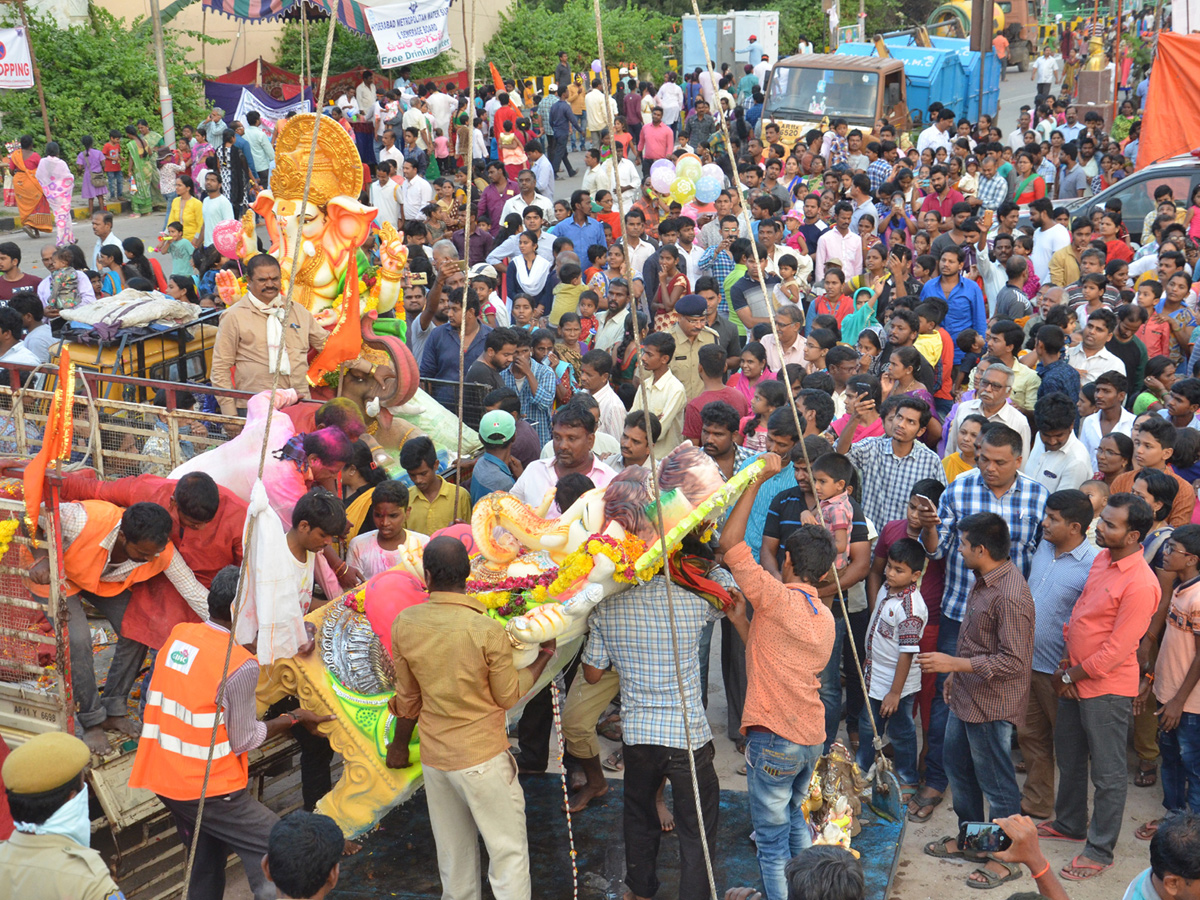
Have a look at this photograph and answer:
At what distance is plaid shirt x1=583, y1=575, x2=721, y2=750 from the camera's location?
14.8 feet

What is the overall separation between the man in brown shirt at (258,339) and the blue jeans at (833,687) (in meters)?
3.14

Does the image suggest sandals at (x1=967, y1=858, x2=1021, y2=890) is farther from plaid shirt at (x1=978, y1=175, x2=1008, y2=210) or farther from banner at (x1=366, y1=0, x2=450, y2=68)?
banner at (x1=366, y1=0, x2=450, y2=68)

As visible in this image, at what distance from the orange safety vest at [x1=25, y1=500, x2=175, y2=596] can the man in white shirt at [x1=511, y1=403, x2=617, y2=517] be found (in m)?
1.68

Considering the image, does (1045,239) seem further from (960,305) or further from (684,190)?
(684,190)

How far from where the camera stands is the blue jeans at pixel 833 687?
18.6ft

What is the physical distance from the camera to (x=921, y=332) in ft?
26.1

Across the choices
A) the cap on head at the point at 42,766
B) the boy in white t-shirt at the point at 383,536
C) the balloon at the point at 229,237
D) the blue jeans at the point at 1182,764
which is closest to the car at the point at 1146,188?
the blue jeans at the point at 1182,764

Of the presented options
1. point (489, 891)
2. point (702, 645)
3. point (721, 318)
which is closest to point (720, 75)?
point (721, 318)

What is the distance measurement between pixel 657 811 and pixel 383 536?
1748 millimetres

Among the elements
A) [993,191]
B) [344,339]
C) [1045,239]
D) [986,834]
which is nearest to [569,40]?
[993,191]

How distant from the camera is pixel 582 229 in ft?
37.3

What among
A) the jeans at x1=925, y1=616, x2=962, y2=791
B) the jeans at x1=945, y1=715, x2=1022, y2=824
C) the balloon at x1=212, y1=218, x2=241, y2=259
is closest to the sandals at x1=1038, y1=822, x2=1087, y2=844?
the jeans at x1=945, y1=715, x2=1022, y2=824

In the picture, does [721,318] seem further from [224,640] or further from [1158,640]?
[224,640]

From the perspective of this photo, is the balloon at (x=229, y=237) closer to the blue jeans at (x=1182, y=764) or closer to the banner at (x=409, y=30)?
the blue jeans at (x=1182, y=764)
